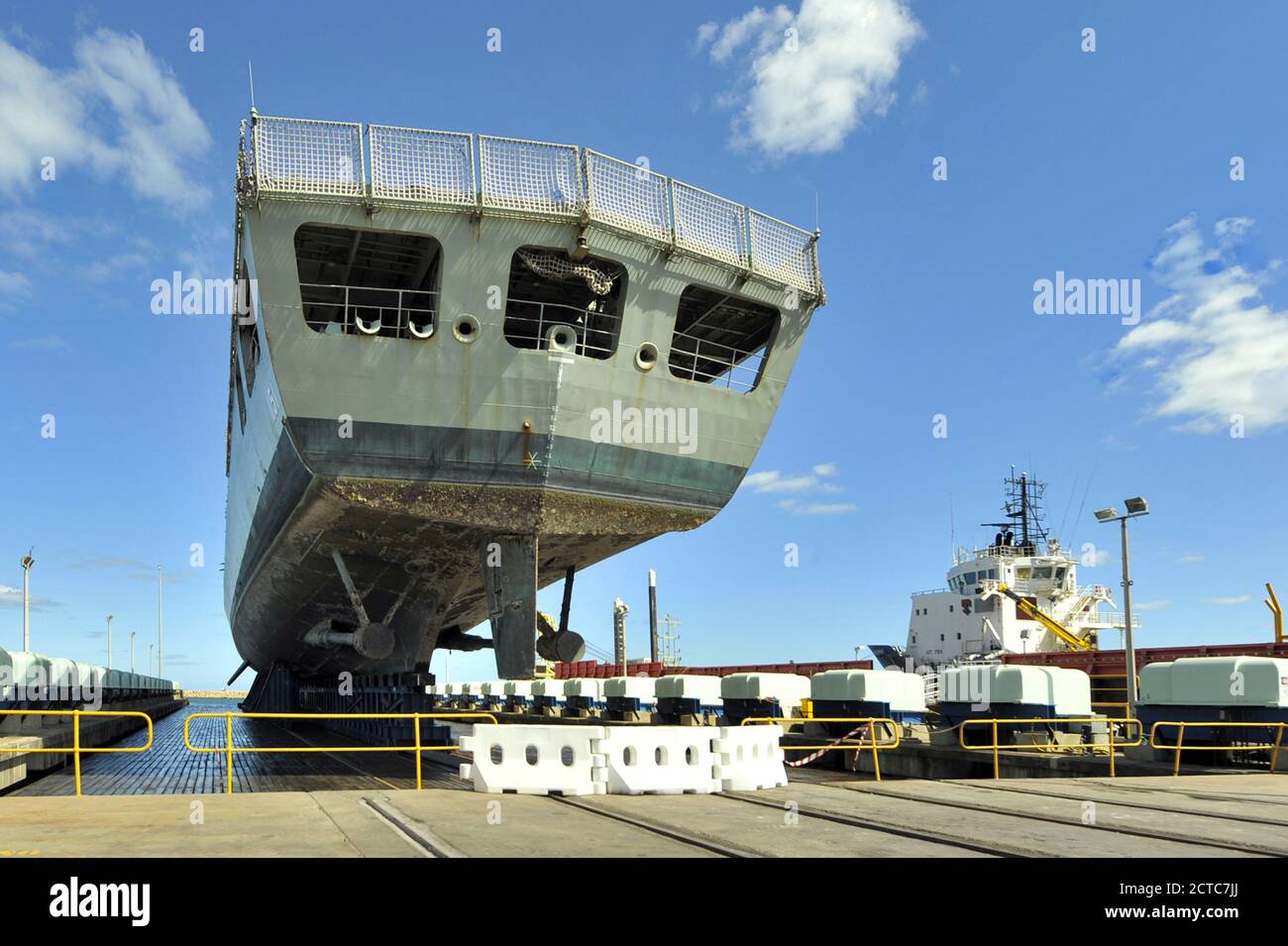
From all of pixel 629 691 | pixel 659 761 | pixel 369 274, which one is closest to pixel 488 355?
pixel 369 274

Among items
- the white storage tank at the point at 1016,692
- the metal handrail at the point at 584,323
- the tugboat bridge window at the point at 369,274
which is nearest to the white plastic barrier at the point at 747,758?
the white storage tank at the point at 1016,692

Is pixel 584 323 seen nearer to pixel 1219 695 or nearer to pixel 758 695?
pixel 758 695

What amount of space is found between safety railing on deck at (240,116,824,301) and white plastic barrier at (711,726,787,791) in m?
13.3

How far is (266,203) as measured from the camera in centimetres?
2172

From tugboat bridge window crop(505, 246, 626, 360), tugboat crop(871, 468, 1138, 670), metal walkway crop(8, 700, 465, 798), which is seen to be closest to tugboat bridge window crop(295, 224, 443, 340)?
tugboat bridge window crop(505, 246, 626, 360)

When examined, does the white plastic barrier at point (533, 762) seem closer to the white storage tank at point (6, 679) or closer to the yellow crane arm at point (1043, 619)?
the white storage tank at point (6, 679)

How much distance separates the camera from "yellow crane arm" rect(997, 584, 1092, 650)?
51.1m

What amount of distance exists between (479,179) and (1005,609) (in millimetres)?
39657

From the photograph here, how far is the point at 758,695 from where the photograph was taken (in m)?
23.5

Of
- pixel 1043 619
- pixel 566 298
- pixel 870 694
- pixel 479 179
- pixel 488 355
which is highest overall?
pixel 479 179

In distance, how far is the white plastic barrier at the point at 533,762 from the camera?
1300 cm

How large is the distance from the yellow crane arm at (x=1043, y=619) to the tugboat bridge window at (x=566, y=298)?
32.7 meters

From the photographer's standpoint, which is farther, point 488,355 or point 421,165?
point 488,355
